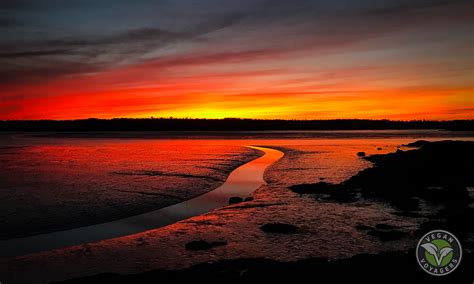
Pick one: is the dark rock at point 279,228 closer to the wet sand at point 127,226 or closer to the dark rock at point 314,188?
the wet sand at point 127,226

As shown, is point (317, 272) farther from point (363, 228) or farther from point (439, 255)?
point (363, 228)

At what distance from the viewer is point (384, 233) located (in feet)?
27.3

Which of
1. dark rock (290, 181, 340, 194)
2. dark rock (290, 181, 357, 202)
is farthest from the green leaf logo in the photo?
dark rock (290, 181, 340, 194)

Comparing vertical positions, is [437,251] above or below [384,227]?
above

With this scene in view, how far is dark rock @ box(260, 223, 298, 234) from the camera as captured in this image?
8725 mm

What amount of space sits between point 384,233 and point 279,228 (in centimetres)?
227

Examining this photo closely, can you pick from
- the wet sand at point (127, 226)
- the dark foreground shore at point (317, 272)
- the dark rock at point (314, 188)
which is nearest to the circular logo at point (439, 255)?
the dark foreground shore at point (317, 272)

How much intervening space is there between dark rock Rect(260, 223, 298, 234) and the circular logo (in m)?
2.80

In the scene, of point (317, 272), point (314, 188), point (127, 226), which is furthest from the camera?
point (314, 188)

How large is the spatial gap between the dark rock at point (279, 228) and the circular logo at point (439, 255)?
2796 millimetres

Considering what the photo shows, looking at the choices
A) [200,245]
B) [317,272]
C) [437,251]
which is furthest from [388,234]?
[200,245]

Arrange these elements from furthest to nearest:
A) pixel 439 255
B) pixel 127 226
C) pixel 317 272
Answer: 1. pixel 127 226
2. pixel 439 255
3. pixel 317 272

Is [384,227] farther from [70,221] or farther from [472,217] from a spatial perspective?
[70,221]

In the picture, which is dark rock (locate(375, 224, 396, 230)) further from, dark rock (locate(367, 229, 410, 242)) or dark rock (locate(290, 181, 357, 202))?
dark rock (locate(290, 181, 357, 202))
